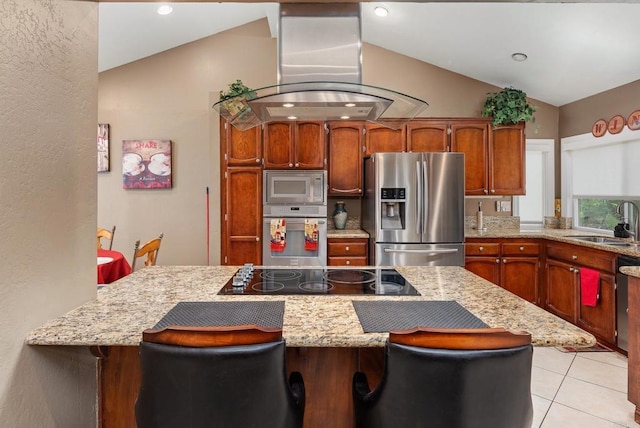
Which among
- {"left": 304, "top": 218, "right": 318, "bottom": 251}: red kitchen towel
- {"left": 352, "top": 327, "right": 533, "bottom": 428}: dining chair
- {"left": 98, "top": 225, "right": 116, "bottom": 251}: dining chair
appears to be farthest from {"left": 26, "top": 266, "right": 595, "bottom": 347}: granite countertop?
{"left": 98, "top": 225, "right": 116, "bottom": 251}: dining chair

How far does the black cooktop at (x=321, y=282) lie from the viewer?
177cm

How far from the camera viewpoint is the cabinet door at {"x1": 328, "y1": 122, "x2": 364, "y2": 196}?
4.32 m

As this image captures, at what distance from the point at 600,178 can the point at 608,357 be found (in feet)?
6.31

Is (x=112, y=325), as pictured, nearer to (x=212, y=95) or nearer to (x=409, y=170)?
(x=409, y=170)

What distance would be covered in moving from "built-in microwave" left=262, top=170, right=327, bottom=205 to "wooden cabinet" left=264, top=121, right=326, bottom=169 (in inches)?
4.4

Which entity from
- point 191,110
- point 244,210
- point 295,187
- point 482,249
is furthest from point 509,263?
point 191,110

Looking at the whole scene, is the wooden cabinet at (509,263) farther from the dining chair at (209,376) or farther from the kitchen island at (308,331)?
the dining chair at (209,376)

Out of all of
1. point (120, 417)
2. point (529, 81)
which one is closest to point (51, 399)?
point (120, 417)

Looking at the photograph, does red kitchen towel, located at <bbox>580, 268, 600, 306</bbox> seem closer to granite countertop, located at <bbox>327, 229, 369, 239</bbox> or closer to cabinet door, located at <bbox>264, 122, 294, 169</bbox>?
granite countertop, located at <bbox>327, 229, 369, 239</bbox>

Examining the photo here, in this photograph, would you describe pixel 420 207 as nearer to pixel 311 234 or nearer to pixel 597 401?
pixel 311 234

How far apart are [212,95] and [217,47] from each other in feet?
1.89

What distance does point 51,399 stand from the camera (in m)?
1.34

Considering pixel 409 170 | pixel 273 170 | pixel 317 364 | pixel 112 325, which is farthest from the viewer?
pixel 273 170

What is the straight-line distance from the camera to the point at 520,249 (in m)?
4.11
